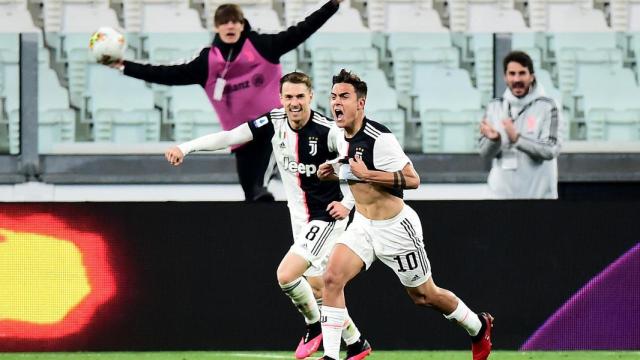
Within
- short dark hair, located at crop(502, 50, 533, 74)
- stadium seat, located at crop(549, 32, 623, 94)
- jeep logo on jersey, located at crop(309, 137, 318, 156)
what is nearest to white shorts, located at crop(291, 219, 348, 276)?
jeep logo on jersey, located at crop(309, 137, 318, 156)

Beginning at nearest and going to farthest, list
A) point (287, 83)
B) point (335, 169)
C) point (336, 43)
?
point (335, 169) < point (287, 83) < point (336, 43)

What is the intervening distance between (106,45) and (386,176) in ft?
7.80

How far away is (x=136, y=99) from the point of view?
32.1 ft

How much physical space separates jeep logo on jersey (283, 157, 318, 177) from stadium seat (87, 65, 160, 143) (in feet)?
7.97

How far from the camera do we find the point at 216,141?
6.99m

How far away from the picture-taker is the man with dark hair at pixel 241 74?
25.8ft

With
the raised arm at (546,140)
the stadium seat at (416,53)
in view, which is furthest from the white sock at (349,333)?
the stadium seat at (416,53)

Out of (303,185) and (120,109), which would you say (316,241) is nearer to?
(303,185)

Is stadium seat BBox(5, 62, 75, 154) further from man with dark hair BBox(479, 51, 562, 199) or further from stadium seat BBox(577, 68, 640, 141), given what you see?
stadium seat BBox(577, 68, 640, 141)

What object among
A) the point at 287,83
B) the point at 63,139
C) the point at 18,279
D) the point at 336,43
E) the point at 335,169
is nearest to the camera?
the point at 335,169

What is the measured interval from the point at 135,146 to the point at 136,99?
0.92 meters

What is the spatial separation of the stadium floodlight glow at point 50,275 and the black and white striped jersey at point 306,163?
1.36 m

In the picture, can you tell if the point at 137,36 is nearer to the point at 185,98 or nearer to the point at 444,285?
the point at 185,98

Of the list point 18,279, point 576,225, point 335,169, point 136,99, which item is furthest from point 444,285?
point 136,99
